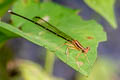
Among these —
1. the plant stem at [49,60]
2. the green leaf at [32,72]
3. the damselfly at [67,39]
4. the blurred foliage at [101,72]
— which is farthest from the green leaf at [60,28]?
the blurred foliage at [101,72]

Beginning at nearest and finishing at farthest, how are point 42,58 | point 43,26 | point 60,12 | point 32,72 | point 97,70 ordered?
1. point 43,26
2. point 60,12
3. point 32,72
4. point 97,70
5. point 42,58

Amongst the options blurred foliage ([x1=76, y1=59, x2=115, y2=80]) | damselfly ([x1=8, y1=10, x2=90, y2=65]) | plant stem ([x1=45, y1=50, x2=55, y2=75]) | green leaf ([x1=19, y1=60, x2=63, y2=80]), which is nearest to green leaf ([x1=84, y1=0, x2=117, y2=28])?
damselfly ([x1=8, y1=10, x2=90, y2=65])

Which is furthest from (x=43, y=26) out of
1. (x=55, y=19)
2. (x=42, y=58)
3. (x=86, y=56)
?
(x=42, y=58)

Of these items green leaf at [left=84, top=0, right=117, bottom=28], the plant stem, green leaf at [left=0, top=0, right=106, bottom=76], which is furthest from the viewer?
the plant stem

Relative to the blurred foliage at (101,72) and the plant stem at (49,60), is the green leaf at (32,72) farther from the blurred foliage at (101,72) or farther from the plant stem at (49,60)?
the blurred foliage at (101,72)

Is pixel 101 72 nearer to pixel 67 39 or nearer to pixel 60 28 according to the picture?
pixel 60 28

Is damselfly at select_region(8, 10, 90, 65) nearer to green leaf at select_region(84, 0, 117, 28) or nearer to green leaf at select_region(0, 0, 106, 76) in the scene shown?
green leaf at select_region(0, 0, 106, 76)

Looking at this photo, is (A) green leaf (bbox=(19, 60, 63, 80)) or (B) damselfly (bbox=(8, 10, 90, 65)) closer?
(B) damselfly (bbox=(8, 10, 90, 65))

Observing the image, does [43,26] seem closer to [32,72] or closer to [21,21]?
[21,21]
